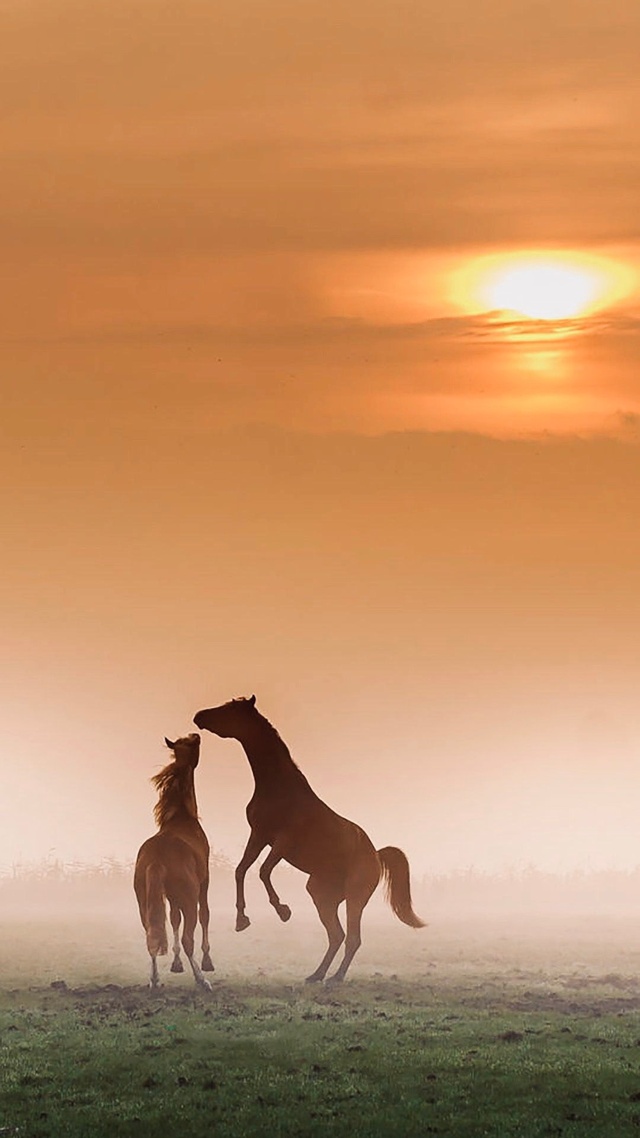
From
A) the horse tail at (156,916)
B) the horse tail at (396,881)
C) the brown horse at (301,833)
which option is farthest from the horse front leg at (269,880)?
the horse tail at (396,881)

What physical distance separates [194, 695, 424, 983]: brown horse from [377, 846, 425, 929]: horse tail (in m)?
1.29

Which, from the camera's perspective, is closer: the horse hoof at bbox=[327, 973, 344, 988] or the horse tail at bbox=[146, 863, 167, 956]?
the horse tail at bbox=[146, 863, 167, 956]

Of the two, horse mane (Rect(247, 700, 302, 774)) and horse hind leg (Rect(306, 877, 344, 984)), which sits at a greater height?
horse mane (Rect(247, 700, 302, 774))

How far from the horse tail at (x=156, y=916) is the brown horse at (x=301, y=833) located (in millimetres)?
2589

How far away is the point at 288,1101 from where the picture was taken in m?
23.8

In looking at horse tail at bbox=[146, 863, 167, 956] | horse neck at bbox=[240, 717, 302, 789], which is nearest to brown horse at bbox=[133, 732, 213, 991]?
horse tail at bbox=[146, 863, 167, 956]

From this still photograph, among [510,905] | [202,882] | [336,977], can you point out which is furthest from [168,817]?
[510,905]

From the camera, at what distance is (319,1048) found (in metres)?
27.3

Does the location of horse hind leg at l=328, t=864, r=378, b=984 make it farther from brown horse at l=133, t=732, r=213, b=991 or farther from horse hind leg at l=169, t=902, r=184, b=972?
horse hind leg at l=169, t=902, r=184, b=972

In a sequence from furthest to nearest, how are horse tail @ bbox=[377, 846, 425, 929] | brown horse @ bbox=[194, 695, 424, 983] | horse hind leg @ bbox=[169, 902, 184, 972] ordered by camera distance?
horse tail @ bbox=[377, 846, 425, 929], brown horse @ bbox=[194, 695, 424, 983], horse hind leg @ bbox=[169, 902, 184, 972]

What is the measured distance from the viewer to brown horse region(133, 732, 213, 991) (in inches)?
1302

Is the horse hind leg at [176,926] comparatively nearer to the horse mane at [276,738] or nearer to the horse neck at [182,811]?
the horse neck at [182,811]

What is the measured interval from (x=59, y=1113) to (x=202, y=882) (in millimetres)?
11626

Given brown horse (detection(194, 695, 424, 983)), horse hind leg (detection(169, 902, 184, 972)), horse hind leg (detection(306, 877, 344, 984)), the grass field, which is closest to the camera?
the grass field
